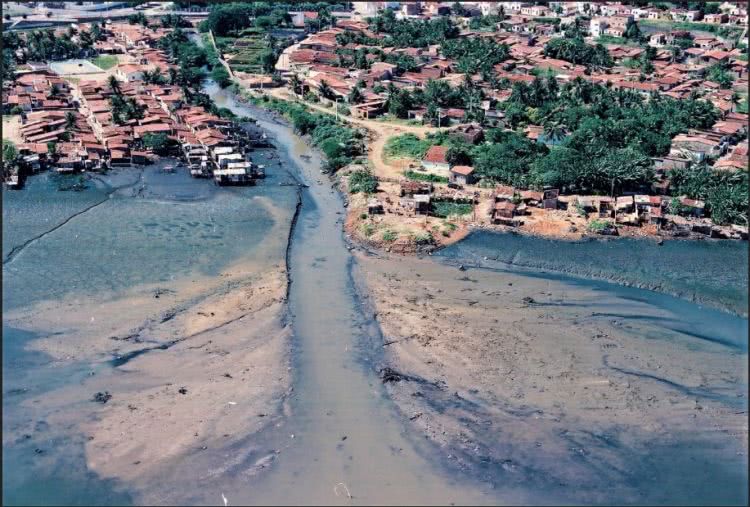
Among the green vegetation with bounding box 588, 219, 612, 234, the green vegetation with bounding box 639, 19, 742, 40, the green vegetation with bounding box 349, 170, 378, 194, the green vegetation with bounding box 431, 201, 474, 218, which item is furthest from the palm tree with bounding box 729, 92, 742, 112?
the green vegetation with bounding box 349, 170, 378, 194

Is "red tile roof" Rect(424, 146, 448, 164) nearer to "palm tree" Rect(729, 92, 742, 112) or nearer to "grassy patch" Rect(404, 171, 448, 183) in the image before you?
"grassy patch" Rect(404, 171, 448, 183)

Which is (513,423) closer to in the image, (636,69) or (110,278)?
(110,278)

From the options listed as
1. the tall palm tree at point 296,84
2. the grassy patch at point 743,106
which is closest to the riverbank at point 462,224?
the grassy patch at point 743,106

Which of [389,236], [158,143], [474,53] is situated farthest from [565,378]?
[474,53]

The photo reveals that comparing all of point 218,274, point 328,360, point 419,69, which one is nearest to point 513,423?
point 328,360

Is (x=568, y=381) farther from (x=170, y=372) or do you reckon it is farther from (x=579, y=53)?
(x=579, y=53)

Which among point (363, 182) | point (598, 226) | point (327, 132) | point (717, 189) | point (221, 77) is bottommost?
point (598, 226)
